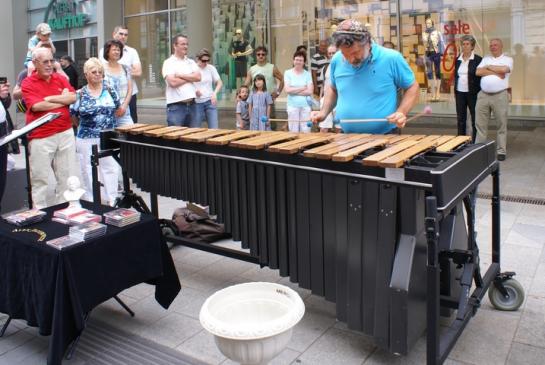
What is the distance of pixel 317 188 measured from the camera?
3109 mm

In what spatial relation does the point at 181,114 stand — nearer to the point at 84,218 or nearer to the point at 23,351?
the point at 84,218

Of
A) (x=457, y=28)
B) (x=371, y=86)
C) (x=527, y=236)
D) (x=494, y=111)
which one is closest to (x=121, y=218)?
(x=371, y=86)

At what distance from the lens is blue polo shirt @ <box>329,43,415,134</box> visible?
3.91 m

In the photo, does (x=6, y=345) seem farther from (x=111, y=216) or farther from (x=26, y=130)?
(x=26, y=130)

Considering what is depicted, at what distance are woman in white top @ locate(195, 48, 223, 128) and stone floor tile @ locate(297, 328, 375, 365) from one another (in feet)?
15.9

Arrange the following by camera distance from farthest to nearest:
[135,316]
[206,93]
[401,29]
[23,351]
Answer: [401,29]
[206,93]
[135,316]
[23,351]

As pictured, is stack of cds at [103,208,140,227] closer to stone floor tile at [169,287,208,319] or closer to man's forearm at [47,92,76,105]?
stone floor tile at [169,287,208,319]

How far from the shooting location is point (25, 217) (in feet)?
11.5

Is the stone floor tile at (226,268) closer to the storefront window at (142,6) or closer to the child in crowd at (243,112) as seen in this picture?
the child in crowd at (243,112)

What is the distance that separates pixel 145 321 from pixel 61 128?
109 inches

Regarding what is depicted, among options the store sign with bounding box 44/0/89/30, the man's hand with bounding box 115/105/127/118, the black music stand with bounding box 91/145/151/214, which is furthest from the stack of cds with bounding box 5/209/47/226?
the store sign with bounding box 44/0/89/30

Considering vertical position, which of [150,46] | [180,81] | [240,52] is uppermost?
[150,46]

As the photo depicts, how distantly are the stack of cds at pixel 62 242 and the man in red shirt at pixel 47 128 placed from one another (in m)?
2.70

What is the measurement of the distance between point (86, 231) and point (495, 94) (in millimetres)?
6665
